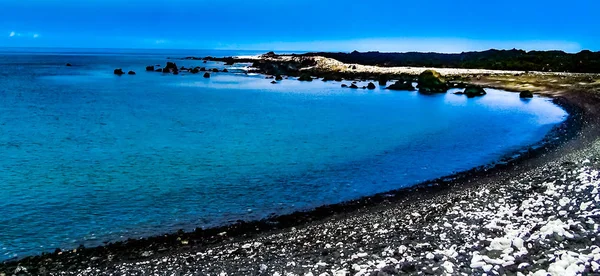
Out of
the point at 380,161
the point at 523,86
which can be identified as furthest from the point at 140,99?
the point at 523,86

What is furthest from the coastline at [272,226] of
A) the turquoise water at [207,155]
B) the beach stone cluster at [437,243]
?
the turquoise water at [207,155]

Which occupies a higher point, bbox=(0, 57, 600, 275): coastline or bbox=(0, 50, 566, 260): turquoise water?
bbox=(0, 57, 600, 275): coastline

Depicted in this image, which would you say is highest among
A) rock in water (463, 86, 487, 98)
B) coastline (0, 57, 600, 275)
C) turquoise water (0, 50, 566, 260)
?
rock in water (463, 86, 487, 98)

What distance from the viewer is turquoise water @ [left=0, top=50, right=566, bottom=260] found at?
17.3 meters

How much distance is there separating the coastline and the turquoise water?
93cm

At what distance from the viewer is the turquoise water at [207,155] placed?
17266 mm

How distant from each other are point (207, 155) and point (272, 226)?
12.8 metres

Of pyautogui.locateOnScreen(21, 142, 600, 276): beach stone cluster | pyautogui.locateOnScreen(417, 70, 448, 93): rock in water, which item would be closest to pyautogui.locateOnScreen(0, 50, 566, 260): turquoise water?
pyautogui.locateOnScreen(21, 142, 600, 276): beach stone cluster

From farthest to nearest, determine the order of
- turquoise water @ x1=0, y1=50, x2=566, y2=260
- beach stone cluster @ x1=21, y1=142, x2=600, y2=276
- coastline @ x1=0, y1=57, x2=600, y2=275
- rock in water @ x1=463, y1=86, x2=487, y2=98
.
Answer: rock in water @ x1=463, y1=86, x2=487, y2=98
turquoise water @ x1=0, y1=50, x2=566, y2=260
coastline @ x1=0, y1=57, x2=600, y2=275
beach stone cluster @ x1=21, y1=142, x2=600, y2=276

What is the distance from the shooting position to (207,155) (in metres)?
27.8

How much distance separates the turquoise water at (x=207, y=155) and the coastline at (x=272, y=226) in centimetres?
93

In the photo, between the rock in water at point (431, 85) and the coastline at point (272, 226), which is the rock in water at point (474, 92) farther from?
the coastline at point (272, 226)

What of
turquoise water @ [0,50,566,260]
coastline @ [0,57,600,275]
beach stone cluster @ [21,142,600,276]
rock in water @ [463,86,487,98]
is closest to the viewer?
beach stone cluster @ [21,142,600,276]

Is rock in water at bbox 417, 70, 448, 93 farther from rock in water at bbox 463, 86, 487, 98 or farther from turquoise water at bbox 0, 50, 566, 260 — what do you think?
turquoise water at bbox 0, 50, 566, 260
